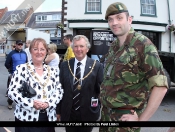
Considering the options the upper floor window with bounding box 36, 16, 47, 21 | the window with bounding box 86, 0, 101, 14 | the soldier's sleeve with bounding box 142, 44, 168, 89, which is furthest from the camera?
the window with bounding box 86, 0, 101, 14

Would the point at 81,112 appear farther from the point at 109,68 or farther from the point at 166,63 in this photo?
the point at 166,63

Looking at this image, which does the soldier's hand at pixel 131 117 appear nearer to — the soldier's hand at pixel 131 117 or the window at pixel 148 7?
the soldier's hand at pixel 131 117

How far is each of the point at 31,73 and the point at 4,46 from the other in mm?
148

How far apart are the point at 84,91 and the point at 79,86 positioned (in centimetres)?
3

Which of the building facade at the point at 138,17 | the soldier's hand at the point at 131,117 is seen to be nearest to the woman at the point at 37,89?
the building facade at the point at 138,17

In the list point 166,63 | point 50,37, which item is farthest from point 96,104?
point 166,63

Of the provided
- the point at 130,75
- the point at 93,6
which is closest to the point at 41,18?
the point at 93,6

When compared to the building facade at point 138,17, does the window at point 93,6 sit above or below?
above

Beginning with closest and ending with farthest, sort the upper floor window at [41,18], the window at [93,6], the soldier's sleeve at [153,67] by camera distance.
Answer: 1. the soldier's sleeve at [153,67]
2. the upper floor window at [41,18]
3. the window at [93,6]

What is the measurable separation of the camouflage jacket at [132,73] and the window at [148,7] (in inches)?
8.5

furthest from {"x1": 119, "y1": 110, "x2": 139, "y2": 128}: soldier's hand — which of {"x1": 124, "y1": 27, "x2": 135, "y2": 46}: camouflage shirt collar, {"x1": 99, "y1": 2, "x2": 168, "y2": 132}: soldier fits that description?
{"x1": 124, "y1": 27, "x2": 135, "y2": 46}: camouflage shirt collar

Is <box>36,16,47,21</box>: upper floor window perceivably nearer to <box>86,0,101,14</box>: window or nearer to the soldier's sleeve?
<box>86,0,101,14</box>: window

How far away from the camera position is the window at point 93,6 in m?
0.76

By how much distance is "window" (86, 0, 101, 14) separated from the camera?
0.76 m
